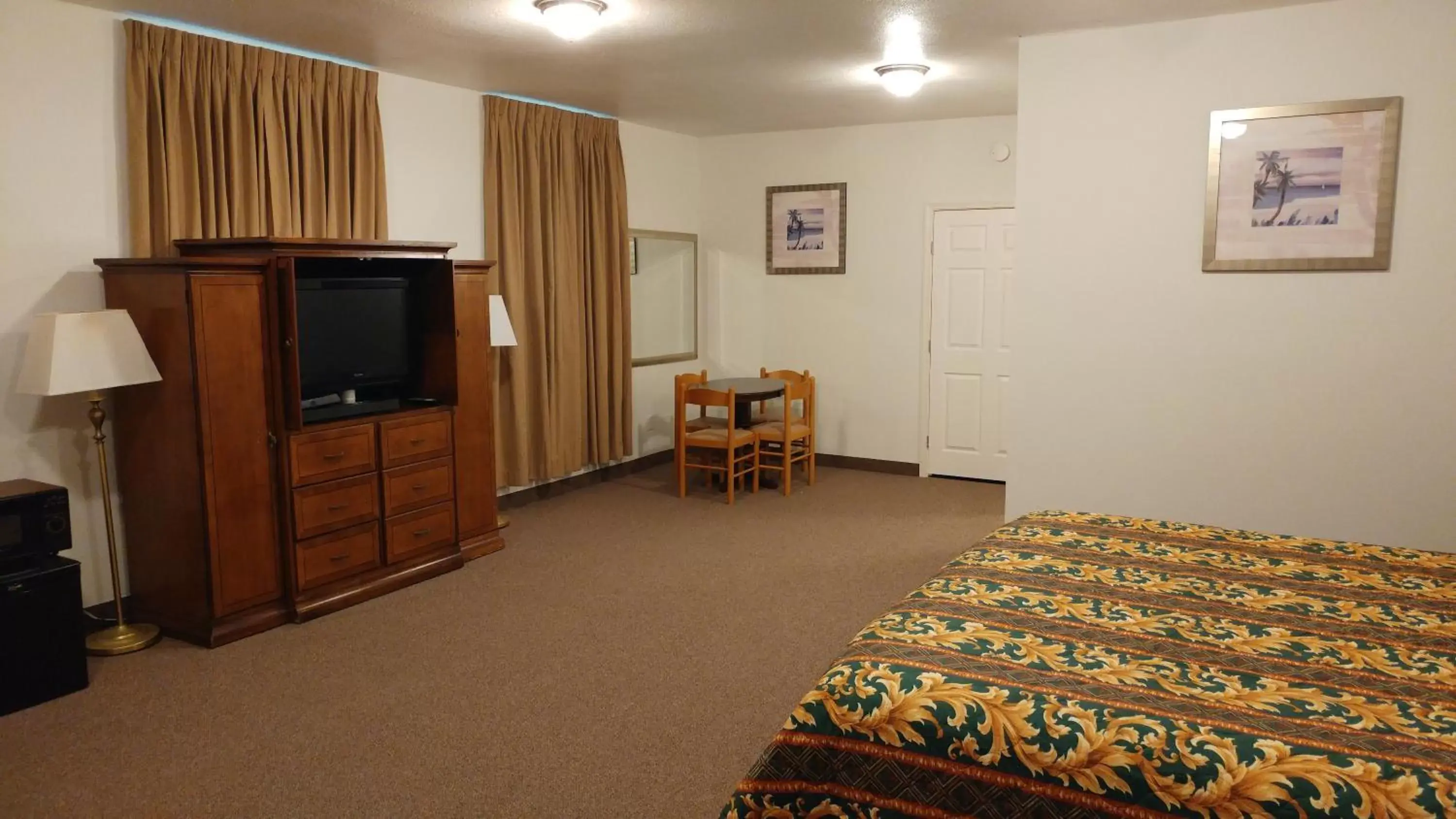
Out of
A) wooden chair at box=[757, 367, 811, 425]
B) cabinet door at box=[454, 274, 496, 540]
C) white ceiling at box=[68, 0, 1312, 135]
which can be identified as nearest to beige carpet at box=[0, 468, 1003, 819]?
cabinet door at box=[454, 274, 496, 540]

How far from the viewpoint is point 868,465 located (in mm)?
7555

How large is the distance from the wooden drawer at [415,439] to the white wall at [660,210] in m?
2.60

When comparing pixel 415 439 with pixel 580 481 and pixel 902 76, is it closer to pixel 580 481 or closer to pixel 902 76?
pixel 580 481

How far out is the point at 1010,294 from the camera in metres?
6.92

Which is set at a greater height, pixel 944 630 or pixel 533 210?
pixel 533 210

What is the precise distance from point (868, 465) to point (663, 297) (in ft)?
6.79

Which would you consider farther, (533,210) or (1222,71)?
(533,210)

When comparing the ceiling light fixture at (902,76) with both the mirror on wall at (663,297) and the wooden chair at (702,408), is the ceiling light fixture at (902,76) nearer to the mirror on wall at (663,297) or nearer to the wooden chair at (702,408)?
the wooden chair at (702,408)

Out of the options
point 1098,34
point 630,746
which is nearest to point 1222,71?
point 1098,34

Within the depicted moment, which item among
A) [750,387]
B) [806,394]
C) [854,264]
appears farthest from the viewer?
[854,264]

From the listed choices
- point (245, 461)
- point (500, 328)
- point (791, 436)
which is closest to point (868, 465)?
point (791, 436)

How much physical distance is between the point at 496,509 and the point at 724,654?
2119 millimetres

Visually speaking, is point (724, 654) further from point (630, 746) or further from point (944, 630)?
point (944, 630)

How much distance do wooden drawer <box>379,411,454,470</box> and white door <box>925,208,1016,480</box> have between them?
3.77m
